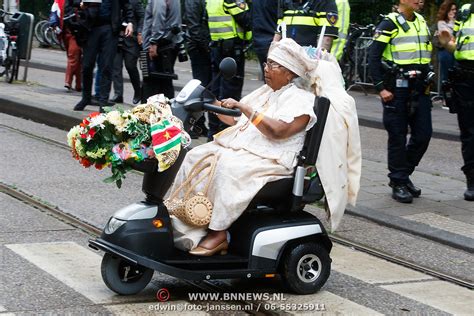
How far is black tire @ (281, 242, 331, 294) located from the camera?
5.93m

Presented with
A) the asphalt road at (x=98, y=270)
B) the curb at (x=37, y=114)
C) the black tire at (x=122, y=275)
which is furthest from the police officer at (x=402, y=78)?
the curb at (x=37, y=114)

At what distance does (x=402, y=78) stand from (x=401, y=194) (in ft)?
3.34

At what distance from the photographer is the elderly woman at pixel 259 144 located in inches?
228

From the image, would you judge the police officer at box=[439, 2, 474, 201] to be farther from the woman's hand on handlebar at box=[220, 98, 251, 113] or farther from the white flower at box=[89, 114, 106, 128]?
the white flower at box=[89, 114, 106, 128]

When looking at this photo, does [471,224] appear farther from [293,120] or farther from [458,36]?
[293,120]

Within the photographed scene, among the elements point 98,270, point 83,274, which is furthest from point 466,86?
point 83,274

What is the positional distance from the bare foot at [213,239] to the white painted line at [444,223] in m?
2.69

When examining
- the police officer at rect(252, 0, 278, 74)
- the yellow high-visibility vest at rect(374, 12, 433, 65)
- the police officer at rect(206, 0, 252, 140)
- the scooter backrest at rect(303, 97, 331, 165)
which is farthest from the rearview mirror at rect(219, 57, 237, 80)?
the police officer at rect(206, 0, 252, 140)

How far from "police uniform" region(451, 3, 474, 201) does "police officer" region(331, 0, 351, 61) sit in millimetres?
1046

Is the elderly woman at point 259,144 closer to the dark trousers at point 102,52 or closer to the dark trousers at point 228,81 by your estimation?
the dark trousers at point 228,81

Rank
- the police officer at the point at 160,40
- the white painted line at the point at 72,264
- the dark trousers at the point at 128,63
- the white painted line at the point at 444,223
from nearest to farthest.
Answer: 1. the white painted line at the point at 72,264
2. the white painted line at the point at 444,223
3. the police officer at the point at 160,40
4. the dark trousers at the point at 128,63

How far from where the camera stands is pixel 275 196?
596cm

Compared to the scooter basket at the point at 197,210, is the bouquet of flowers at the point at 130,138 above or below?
above

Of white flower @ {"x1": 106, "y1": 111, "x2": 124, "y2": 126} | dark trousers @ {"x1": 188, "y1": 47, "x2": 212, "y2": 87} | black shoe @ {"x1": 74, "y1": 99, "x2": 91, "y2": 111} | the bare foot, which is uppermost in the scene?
white flower @ {"x1": 106, "y1": 111, "x2": 124, "y2": 126}
